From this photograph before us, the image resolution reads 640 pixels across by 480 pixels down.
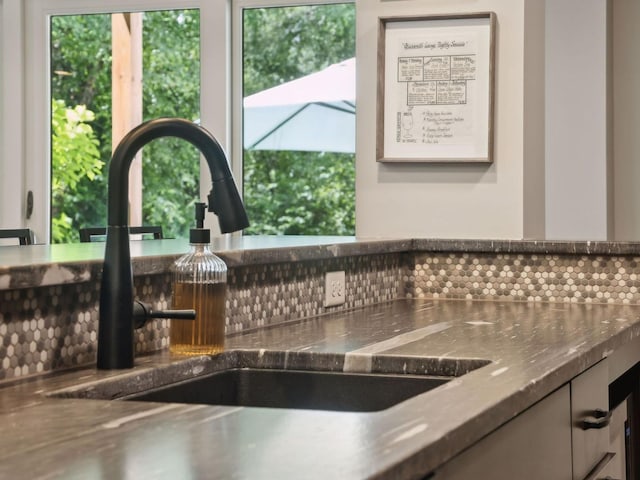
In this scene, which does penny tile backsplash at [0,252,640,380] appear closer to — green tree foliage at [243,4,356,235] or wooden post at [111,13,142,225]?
green tree foliage at [243,4,356,235]

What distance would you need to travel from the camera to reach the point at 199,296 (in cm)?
139

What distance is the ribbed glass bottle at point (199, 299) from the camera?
4.56 feet

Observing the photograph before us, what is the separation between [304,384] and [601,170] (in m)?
3.38

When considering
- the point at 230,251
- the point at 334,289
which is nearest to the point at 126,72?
the point at 334,289

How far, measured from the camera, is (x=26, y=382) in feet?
3.86

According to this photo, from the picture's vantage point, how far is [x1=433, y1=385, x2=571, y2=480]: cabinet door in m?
0.99

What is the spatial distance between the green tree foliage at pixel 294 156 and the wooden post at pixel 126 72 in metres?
0.60

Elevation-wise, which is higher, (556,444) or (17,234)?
(17,234)

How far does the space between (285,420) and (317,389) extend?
0.56 meters

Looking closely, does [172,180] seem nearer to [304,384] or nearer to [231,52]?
[231,52]

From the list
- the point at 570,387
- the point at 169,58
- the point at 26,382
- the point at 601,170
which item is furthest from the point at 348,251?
the point at 169,58

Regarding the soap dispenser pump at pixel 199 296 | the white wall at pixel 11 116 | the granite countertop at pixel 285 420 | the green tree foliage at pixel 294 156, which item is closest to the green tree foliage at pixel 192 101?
the green tree foliage at pixel 294 156

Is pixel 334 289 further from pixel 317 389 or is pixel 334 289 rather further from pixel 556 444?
pixel 556 444

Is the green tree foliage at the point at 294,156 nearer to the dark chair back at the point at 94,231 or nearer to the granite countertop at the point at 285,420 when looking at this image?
the dark chair back at the point at 94,231
